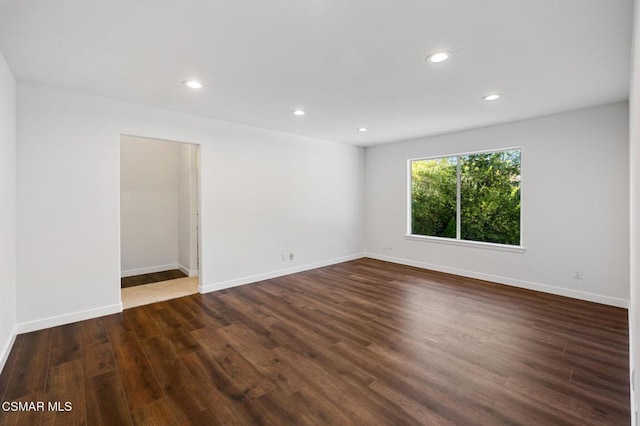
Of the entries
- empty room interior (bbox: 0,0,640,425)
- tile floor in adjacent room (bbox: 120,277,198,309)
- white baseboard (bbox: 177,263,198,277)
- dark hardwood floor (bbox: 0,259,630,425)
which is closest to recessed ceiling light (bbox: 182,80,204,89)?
empty room interior (bbox: 0,0,640,425)

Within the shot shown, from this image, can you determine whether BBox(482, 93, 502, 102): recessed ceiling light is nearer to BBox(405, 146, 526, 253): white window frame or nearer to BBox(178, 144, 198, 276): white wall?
BBox(405, 146, 526, 253): white window frame

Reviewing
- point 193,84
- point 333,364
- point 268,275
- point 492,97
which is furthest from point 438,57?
point 268,275

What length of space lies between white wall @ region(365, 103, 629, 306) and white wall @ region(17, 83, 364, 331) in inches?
118

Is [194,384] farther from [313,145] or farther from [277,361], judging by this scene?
[313,145]

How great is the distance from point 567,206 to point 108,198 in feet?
18.9

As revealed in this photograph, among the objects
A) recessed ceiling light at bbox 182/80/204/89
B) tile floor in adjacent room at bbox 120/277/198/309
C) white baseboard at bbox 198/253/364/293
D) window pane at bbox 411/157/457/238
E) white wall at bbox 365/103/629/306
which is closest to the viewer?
recessed ceiling light at bbox 182/80/204/89

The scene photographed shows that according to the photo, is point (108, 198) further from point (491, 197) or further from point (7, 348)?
point (491, 197)

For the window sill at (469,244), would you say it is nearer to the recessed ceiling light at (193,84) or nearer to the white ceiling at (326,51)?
the white ceiling at (326,51)

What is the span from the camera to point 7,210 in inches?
100

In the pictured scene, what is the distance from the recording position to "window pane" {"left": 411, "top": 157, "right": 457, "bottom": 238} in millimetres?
5449

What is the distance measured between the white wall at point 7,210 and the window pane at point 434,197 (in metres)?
5.66

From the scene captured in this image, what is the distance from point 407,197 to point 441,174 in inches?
29.7

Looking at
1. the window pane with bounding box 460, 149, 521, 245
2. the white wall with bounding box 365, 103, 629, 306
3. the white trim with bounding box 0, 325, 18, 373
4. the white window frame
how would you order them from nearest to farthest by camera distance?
the white trim with bounding box 0, 325, 18, 373
the white wall with bounding box 365, 103, 629, 306
the white window frame
the window pane with bounding box 460, 149, 521, 245

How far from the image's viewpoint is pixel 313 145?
5.57m
